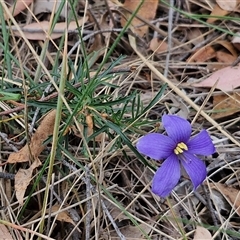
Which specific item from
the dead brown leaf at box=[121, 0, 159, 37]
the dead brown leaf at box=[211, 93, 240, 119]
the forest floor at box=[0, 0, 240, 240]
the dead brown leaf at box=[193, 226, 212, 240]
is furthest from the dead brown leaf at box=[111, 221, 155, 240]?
the dead brown leaf at box=[121, 0, 159, 37]

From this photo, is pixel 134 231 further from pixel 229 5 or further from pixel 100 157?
pixel 229 5

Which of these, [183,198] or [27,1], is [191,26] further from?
[183,198]

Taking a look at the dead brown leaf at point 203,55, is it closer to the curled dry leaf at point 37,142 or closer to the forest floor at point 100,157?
the forest floor at point 100,157

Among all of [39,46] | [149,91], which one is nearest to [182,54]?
[149,91]

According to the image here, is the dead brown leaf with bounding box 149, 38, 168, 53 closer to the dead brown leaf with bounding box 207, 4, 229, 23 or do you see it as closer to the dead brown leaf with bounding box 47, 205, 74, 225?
the dead brown leaf with bounding box 207, 4, 229, 23

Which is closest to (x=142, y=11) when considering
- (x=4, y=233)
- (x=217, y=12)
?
(x=217, y=12)

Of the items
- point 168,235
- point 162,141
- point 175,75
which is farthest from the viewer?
point 175,75

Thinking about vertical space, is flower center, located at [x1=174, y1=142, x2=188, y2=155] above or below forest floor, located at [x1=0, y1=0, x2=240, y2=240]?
above
